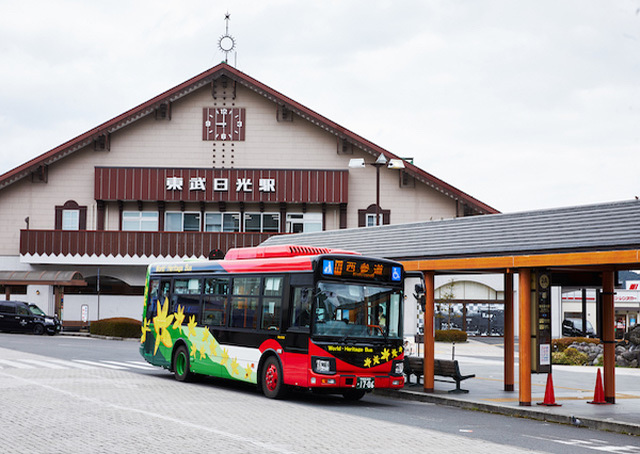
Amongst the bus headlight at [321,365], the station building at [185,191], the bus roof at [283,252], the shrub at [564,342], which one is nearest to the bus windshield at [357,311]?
the bus headlight at [321,365]

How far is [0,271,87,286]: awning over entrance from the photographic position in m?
43.8

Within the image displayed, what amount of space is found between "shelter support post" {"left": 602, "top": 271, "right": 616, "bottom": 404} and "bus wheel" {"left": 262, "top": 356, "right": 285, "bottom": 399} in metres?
6.25

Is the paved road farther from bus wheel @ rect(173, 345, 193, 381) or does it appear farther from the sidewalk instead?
bus wheel @ rect(173, 345, 193, 381)

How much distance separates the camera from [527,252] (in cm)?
1605

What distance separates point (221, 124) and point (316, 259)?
31.6m

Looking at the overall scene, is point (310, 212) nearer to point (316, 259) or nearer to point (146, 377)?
point (146, 377)

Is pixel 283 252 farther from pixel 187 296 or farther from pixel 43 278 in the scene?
pixel 43 278

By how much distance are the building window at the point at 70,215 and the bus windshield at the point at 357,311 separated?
1277 inches

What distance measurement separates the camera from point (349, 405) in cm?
1664

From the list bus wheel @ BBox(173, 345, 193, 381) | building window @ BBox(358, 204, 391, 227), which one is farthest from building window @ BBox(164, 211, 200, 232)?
bus wheel @ BBox(173, 345, 193, 381)

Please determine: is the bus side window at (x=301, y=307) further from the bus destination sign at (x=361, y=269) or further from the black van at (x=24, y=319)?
the black van at (x=24, y=319)

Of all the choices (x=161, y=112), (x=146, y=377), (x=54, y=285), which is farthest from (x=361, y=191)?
(x=146, y=377)

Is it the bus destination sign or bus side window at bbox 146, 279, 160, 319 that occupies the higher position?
the bus destination sign

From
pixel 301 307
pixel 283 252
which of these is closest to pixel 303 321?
pixel 301 307
